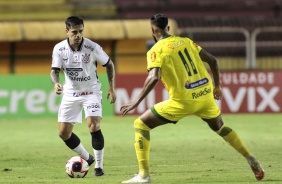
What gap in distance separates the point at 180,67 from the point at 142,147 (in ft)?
3.35

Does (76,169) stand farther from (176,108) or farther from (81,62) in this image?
(176,108)

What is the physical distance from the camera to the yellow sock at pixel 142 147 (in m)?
10.6

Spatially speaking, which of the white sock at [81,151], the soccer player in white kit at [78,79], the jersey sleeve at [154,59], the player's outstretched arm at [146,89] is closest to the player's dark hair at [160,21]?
the jersey sleeve at [154,59]

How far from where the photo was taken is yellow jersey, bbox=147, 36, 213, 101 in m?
10.5

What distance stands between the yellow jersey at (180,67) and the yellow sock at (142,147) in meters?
0.50

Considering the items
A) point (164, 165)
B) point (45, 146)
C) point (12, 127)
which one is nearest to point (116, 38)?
point (12, 127)

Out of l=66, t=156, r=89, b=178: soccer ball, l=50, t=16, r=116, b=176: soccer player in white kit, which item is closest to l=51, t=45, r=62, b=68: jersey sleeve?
l=50, t=16, r=116, b=176: soccer player in white kit

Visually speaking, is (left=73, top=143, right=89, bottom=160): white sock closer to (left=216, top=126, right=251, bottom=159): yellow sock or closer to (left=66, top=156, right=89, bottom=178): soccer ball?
(left=66, top=156, right=89, bottom=178): soccer ball

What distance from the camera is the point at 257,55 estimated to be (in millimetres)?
26844

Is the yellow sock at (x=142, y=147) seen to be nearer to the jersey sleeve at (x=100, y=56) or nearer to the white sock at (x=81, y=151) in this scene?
the jersey sleeve at (x=100, y=56)

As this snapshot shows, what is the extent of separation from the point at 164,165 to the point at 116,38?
45.8 ft

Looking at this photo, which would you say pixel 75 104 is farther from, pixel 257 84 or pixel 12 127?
pixel 257 84

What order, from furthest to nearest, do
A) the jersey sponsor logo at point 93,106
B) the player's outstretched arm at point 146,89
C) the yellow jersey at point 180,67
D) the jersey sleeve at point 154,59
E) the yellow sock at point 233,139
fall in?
the jersey sponsor logo at point 93,106 → the yellow sock at point 233,139 → the yellow jersey at point 180,67 → the jersey sleeve at point 154,59 → the player's outstretched arm at point 146,89

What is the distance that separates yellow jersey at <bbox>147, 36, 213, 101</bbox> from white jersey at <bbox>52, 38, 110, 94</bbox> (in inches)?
74.1
